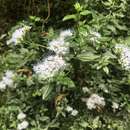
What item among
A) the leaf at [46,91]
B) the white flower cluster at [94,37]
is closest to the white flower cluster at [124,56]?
the white flower cluster at [94,37]

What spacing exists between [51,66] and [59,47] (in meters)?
0.15

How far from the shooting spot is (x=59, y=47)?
3.24m

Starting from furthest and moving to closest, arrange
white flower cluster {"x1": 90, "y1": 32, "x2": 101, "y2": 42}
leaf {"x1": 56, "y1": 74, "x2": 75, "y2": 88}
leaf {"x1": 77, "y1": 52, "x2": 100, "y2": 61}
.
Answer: white flower cluster {"x1": 90, "y1": 32, "x2": 101, "y2": 42}
leaf {"x1": 77, "y1": 52, "x2": 100, "y2": 61}
leaf {"x1": 56, "y1": 74, "x2": 75, "y2": 88}

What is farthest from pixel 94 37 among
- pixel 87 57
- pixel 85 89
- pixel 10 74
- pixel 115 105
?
pixel 10 74

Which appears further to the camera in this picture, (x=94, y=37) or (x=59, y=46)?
(x=94, y=37)

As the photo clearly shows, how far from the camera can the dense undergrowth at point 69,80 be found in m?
3.26

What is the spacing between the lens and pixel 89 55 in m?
3.27

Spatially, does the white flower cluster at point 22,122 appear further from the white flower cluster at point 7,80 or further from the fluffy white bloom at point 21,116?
the white flower cluster at point 7,80

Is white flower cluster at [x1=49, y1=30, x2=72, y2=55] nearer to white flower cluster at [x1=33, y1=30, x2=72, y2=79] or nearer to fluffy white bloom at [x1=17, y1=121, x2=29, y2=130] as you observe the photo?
white flower cluster at [x1=33, y1=30, x2=72, y2=79]

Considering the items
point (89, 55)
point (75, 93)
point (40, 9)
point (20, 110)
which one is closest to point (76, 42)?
point (89, 55)

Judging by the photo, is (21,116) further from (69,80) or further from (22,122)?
(69,80)

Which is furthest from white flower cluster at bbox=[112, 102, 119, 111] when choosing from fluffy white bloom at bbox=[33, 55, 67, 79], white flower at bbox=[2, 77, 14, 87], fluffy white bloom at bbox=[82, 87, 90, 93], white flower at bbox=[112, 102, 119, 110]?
white flower at bbox=[2, 77, 14, 87]

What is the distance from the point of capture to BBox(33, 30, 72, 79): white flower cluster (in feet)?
10.4

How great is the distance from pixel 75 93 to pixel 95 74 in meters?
0.19
